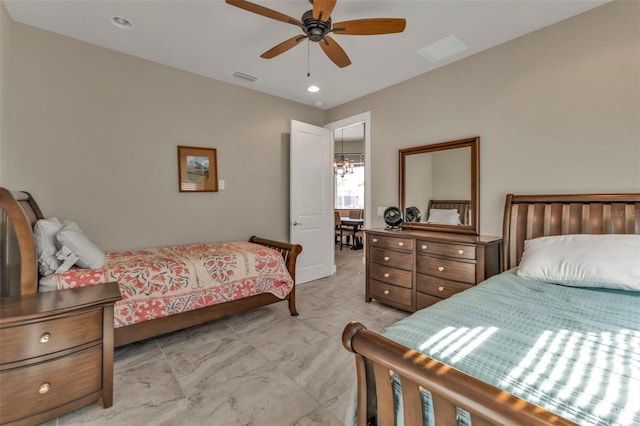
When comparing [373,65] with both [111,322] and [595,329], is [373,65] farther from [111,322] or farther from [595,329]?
[111,322]

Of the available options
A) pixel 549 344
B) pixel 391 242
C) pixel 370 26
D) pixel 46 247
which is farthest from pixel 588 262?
pixel 46 247

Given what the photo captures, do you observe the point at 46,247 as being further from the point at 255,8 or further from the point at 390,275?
the point at 390,275

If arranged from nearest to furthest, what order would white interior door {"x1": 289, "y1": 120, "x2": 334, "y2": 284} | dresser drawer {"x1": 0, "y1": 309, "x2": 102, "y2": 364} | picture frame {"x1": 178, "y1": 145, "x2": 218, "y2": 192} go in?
1. dresser drawer {"x1": 0, "y1": 309, "x2": 102, "y2": 364}
2. picture frame {"x1": 178, "y1": 145, "x2": 218, "y2": 192}
3. white interior door {"x1": 289, "y1": 120, "x2": 334, "y2": 284}

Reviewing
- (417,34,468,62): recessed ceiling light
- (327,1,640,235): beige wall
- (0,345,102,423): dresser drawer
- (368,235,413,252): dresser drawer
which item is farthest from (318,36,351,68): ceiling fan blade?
(0,345,102,423): dresser drawer

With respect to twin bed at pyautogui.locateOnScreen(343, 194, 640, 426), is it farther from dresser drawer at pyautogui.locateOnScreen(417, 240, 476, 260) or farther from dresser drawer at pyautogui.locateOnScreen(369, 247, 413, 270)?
dresser drawer at pyautogui.locateOnScreen(369, 247, 413, 270)

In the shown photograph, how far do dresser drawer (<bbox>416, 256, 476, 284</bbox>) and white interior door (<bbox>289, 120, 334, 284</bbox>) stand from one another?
184 cm

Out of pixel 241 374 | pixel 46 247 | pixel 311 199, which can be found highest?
pixel 311 199

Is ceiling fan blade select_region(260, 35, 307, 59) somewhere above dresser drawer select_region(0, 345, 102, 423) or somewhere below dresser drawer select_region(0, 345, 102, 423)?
above

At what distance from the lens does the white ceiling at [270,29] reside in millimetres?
2273

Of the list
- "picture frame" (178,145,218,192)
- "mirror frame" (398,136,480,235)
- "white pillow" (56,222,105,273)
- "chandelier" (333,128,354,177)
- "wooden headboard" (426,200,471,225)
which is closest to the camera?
"white pillow" (56,222,105,273)

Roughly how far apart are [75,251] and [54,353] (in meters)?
0.84

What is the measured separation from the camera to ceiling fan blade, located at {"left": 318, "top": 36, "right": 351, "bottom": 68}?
221 cm

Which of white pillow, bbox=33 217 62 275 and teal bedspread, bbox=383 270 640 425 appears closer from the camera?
teal bedspread, bbox=383 270 640 425

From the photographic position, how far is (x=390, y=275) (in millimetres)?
3213
